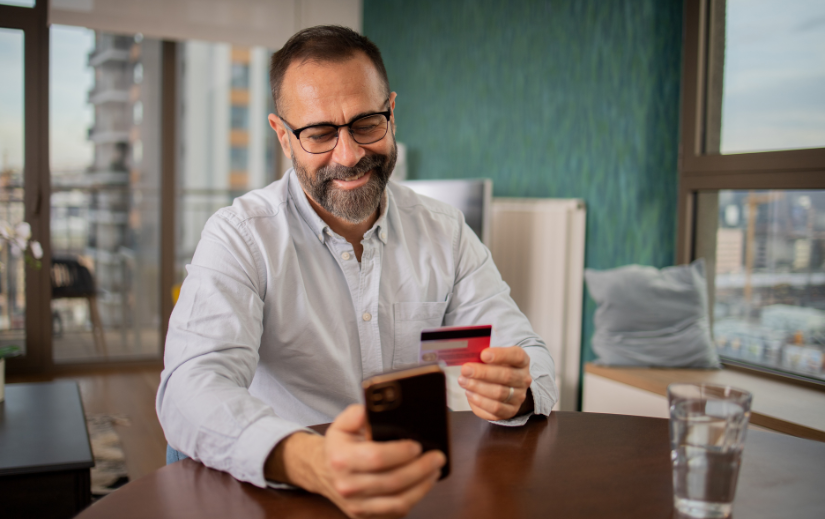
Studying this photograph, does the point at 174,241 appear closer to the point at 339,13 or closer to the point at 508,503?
the point at 339,13

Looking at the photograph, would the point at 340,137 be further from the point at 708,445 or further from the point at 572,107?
the point at 572,107

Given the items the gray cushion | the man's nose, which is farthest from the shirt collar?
the gray cushion

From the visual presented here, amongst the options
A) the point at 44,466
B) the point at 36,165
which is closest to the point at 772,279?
the point at 44,466

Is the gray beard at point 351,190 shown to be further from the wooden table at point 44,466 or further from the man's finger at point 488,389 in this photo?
the wooden table at point 44,466

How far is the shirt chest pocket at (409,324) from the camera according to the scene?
126 centimetres

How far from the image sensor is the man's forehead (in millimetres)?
1159

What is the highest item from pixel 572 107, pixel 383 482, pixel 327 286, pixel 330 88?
pixel 572 107

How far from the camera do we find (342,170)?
1.19 meters

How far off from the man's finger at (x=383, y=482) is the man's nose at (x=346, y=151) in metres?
0.70

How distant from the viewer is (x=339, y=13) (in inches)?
185

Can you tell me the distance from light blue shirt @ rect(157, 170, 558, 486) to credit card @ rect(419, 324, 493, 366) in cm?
17

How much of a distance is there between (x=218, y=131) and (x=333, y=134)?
369 cm

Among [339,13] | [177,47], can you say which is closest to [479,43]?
[339,13]

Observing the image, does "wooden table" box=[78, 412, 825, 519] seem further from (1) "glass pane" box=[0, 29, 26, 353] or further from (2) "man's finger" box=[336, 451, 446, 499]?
(1) "glass pane" box=[0, 29, 26, 353]
